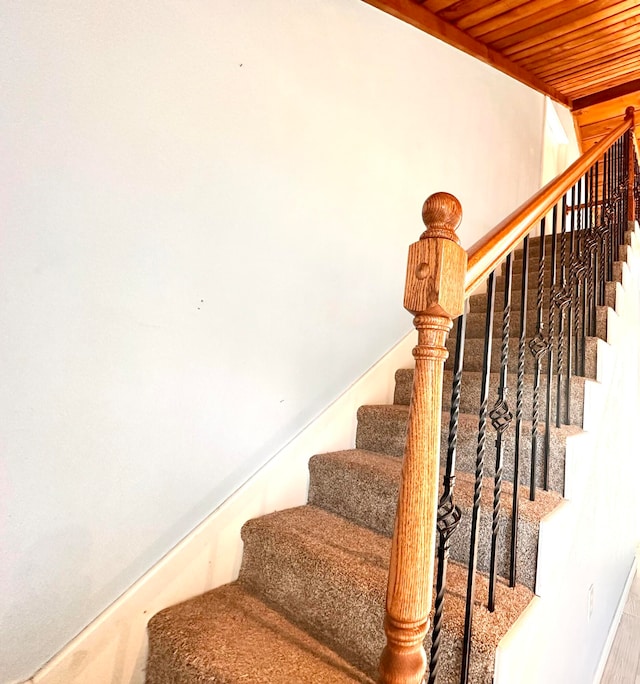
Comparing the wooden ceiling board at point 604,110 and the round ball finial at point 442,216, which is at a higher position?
the wooden ceiling board at point 604,110

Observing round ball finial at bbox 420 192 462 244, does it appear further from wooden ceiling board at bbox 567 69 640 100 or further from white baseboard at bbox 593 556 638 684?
wooden ceiling board at bbox 567 69 640 100

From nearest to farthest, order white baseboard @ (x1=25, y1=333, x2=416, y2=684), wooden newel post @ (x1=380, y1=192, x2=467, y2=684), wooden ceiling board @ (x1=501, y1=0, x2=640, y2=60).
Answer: wooden newel post @ (x1=380, y1=192, x2=467, y2=684), white baseboard @ (x1=25, y1=333, x2=416, y2=684), wooden ceiling board @ (x1=501, y1=0, x2=640, y2=60)

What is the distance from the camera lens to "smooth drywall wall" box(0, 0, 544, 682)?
3.38 ft

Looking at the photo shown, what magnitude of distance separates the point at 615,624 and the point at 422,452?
2446 millimetres

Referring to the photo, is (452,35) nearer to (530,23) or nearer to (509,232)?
(530,23)

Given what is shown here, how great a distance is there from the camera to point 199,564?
1.31 meters

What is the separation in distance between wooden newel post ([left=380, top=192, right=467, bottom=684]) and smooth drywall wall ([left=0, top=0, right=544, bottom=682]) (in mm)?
827

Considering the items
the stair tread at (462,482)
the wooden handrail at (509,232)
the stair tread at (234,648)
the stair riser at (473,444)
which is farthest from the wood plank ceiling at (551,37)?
the stair tread at (234,648)

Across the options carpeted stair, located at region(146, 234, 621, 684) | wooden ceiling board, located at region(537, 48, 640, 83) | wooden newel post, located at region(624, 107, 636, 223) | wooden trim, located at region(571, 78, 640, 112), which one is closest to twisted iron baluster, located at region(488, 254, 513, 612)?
carpeted stair, located at region(146, 234, 621, 684)

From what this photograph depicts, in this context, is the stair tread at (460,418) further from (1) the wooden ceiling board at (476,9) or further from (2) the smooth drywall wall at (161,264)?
(1) the wooden ceiling board at (476,9)

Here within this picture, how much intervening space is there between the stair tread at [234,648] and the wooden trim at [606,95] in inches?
173

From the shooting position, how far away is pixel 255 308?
1495mm

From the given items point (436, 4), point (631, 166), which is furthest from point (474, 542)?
point (436, 4)

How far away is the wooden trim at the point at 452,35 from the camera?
215 cm
